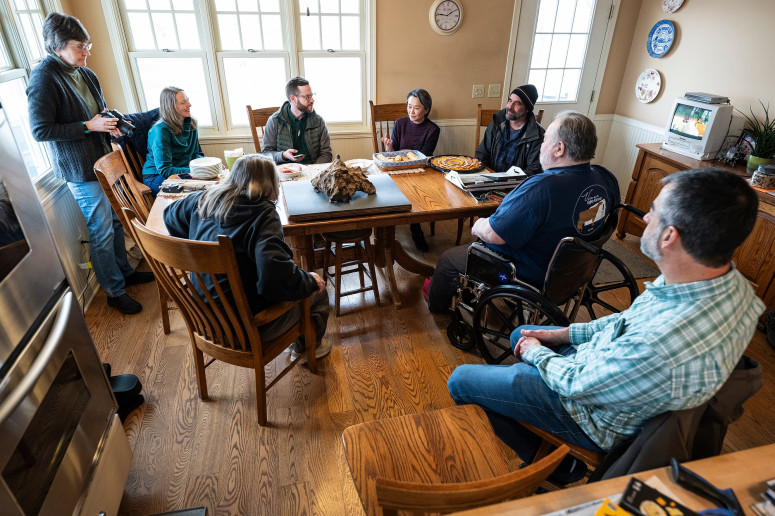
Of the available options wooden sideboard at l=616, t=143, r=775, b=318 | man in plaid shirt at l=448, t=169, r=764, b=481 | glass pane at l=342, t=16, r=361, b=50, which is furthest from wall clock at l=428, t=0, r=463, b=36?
man in plaid shirt at l=448, t=169, r=764, b=481

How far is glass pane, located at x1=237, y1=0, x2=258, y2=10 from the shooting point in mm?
3301

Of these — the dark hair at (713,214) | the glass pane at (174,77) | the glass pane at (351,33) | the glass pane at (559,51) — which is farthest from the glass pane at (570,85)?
the dark hair at (713,214)

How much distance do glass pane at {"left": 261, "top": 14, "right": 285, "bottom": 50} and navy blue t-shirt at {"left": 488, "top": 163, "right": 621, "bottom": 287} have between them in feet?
8.61

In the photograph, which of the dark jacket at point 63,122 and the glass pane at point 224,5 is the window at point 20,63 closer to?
the dark jacket at point 63,122

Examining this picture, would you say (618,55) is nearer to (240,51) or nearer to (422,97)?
(422,97)

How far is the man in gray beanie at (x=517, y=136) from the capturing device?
2912mm

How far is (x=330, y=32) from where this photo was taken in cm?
354

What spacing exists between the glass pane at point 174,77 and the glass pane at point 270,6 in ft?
2.11

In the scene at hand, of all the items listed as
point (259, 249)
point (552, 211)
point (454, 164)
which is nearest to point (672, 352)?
point (552, 211)

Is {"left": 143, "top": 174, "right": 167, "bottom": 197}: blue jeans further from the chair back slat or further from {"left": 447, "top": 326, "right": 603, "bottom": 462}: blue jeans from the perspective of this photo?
{"left": 447, "top": 326, "right": 603, "bottom": 462}: blue jeans

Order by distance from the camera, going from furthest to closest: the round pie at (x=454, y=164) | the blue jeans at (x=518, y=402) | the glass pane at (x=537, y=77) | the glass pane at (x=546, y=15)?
the glass pane at (x=537, y=77) < the glass pane at (x=546, y=15) < the round pie at (x=454, y=164) < the blue jeans at (x=518, y=402)

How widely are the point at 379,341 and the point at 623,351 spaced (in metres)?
1.51

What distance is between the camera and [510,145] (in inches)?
121

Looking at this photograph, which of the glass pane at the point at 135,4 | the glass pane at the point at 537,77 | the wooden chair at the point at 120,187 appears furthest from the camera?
the glass pane at the point at 537,77
